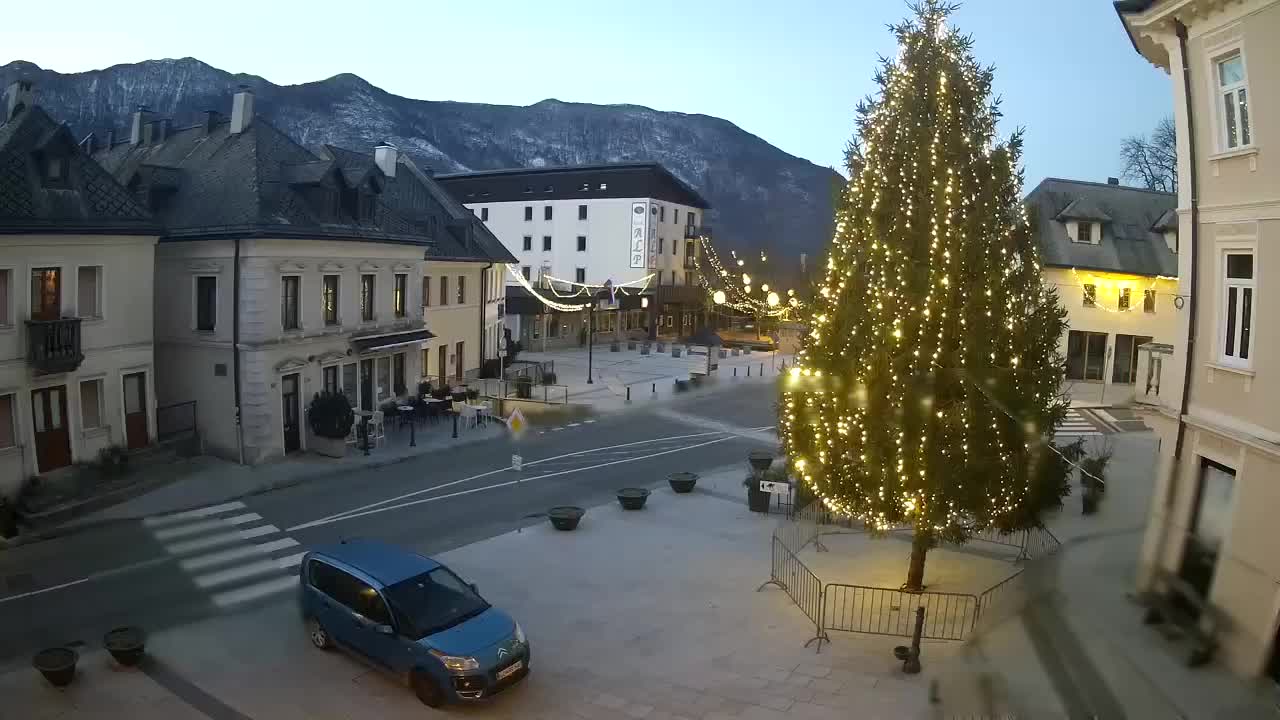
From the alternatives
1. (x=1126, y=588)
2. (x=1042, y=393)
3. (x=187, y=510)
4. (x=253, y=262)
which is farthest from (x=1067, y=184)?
(x=1126, y=588)

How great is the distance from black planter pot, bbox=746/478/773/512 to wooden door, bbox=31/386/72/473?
16838 millimetres

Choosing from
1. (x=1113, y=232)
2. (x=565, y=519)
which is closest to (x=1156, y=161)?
(x=1113, y=232)

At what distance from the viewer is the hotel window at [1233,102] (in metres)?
11.4

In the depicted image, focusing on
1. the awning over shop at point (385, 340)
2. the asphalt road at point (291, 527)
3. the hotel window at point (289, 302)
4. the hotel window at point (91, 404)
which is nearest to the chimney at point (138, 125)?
the hotel window at point (289, 302)

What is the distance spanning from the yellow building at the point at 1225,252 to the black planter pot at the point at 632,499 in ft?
37.8

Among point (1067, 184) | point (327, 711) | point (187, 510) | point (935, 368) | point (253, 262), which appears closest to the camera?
point (327, 711)

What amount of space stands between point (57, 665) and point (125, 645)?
2.87 ft

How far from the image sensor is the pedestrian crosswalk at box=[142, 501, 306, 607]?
16.0 metres

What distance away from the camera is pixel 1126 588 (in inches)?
182

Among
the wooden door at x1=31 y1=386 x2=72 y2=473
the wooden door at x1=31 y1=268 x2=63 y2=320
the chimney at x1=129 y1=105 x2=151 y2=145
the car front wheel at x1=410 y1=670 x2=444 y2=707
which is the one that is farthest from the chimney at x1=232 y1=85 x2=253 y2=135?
the car front wheel at x1=410 y1=670 x2=444 y2=707

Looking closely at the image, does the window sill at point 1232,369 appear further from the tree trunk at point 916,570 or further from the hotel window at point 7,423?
the hotel window at point 7,423

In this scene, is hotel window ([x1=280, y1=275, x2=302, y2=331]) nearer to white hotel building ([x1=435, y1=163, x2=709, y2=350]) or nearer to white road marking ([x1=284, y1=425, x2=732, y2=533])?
white road marking ([x1=284, y1=425, x2=732, y2=533])

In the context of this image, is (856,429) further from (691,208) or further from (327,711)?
(691,208)

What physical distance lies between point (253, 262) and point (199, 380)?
402cm
